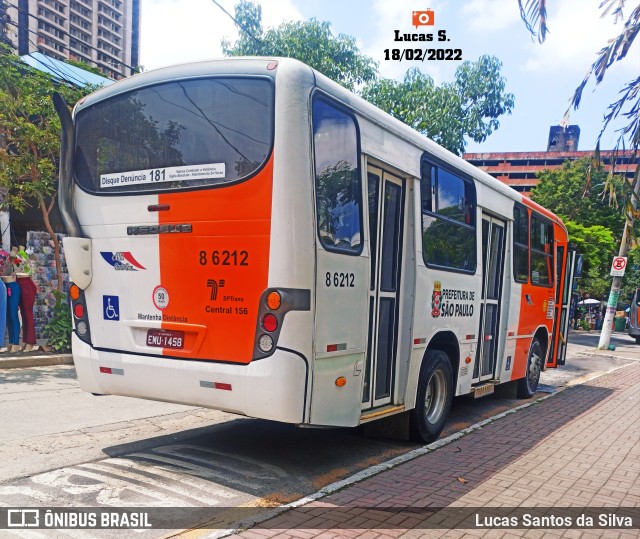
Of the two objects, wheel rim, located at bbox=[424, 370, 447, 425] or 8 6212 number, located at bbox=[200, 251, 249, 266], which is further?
wheel rim, located at bbox=[424, 370, 447, 425]

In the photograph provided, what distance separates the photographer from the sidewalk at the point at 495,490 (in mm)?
4387

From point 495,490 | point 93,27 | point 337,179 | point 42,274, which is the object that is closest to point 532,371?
point 495,490

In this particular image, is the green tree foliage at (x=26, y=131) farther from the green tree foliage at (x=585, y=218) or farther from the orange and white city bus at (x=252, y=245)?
the green tree foliage at (x=585, y=218)

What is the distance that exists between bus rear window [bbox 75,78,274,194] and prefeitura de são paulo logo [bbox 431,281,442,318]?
108 inches

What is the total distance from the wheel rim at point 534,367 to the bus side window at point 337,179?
6595 mm

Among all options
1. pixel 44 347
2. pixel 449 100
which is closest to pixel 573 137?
pixel 449 100

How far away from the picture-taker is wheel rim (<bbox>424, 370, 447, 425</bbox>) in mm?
7008

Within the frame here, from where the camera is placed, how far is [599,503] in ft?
17.1

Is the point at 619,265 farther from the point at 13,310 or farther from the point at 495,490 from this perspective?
the point at 13,310

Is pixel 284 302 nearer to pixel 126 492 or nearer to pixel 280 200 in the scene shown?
pixel 280 200

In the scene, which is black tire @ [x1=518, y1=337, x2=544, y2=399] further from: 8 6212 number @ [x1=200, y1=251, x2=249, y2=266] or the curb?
the curb

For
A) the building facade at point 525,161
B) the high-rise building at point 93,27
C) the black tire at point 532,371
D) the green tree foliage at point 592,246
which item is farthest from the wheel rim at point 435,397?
the high-rise building at point 93,27

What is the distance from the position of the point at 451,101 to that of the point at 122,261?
14.4 m

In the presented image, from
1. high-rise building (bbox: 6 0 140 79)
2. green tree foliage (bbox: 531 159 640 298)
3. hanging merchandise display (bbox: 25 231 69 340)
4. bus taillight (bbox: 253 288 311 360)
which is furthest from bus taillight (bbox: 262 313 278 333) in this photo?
high-rise building (bbox: 6 0 140 79)
